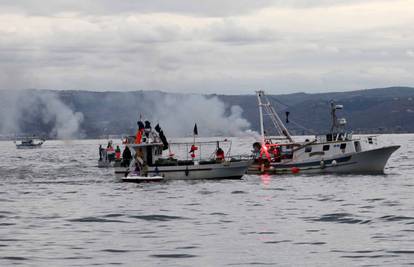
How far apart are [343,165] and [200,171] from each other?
17.3 m

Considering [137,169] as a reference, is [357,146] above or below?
above

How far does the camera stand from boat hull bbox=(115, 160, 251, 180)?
76.7m

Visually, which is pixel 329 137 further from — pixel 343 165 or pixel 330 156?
pixel 343 165

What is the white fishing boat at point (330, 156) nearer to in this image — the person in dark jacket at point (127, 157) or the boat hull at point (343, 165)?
the boat hull at point (343, 165)

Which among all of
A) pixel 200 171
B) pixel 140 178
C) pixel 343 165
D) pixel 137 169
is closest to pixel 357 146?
pixel 343 165

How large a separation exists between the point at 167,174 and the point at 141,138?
457cm

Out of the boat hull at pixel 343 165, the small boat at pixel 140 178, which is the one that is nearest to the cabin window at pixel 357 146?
the boat hull at pixel 343 165

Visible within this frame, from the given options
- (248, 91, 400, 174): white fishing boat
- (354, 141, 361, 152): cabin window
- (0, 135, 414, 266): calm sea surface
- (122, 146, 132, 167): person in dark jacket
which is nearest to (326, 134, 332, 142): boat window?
(248, 91, 400, 174): white fishing boat

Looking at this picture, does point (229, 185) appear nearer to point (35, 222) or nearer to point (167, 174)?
point (167, 174)

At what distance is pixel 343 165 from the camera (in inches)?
3440

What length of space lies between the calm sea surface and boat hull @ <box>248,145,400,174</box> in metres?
13.2

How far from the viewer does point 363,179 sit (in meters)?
79.7

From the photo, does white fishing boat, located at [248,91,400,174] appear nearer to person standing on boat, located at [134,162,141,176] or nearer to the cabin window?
the cabin window

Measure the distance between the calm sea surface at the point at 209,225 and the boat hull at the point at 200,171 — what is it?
11.4ft
